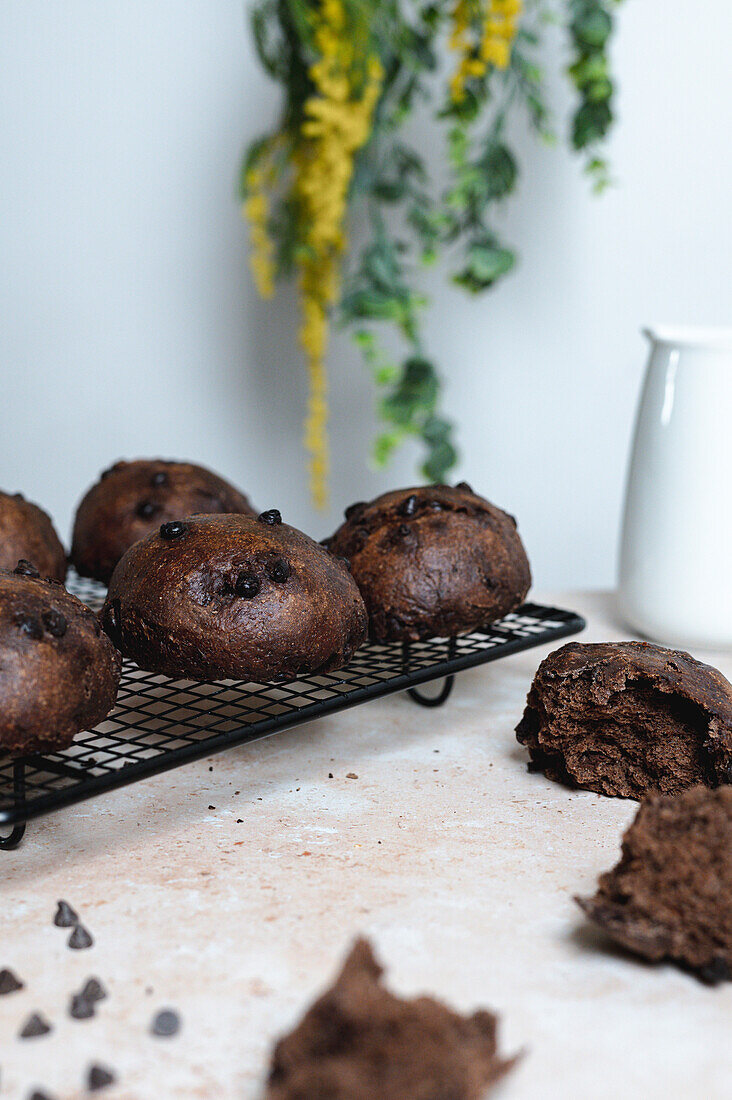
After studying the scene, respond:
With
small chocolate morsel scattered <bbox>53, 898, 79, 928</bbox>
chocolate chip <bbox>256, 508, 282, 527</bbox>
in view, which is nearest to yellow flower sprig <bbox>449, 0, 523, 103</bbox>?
chocolate chip <bbox>256, 508, 282, 527</bbox>

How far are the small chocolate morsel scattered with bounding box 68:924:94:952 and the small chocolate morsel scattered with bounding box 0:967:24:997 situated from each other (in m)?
0.07

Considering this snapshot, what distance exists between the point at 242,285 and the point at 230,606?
214cm

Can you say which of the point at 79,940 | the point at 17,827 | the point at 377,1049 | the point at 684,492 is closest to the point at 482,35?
the point at 684,492

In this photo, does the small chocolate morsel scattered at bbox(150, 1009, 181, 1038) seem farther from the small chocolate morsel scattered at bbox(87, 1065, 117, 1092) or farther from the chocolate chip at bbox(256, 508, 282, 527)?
the chocolate chip at bbox(256, 508, 282, 527)

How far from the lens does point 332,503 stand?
3340mm

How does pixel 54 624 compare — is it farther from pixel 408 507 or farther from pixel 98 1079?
pixel 408 507

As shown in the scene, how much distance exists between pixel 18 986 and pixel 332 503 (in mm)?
2427

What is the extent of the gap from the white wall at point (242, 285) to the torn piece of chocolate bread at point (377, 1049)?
251cm

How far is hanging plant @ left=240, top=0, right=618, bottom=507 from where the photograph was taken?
2283 millimetres

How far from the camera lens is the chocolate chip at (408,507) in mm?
1620

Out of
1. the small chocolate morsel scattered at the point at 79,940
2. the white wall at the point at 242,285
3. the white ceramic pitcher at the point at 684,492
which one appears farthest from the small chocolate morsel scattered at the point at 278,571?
the white wall at the point at 242,285

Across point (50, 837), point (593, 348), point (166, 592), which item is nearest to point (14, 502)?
point (166, 592)

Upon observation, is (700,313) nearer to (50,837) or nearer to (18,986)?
(50,837)

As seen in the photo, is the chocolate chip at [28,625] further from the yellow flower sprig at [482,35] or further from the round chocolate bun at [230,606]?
the yellow flower sprig at [482,35]
